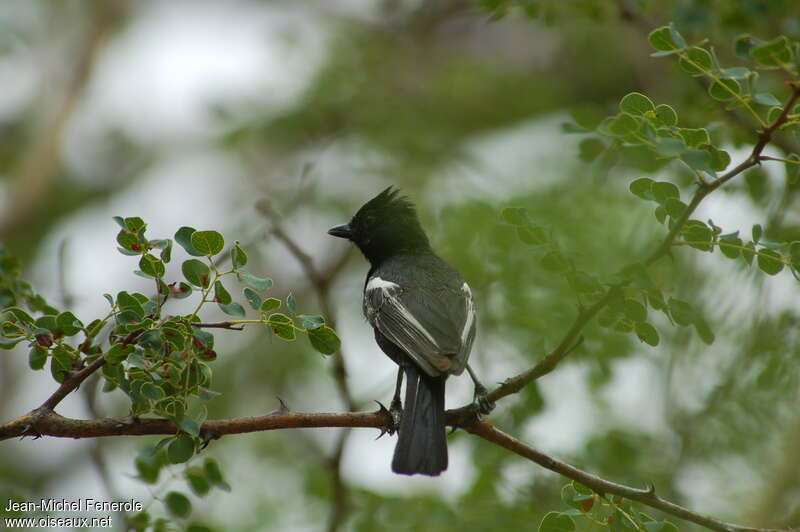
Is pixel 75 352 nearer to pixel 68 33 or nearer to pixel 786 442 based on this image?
pixel 786 442

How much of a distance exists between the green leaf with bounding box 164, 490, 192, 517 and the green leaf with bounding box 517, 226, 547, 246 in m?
1.51

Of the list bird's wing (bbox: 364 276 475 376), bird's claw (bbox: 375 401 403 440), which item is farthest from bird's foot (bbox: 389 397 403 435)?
bird's wing (bbox: 364 276 475 376)

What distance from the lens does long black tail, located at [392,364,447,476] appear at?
9.89 ft

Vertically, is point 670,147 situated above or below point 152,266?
above

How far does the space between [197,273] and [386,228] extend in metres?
2.52

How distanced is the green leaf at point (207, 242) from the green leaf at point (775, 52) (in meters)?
1.46

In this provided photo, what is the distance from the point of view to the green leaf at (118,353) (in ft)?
7.64

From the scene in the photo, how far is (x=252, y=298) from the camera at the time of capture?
98.4 inches

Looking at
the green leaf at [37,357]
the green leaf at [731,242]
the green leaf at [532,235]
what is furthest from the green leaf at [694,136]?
the green leaf at [37,357]

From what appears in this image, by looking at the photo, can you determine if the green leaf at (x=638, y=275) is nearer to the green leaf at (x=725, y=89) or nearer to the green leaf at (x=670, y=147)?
the green leaf at (x=670, y=147)

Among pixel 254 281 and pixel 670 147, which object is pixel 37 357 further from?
pixel 670 147

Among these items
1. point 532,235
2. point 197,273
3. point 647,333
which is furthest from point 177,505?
point 647,333

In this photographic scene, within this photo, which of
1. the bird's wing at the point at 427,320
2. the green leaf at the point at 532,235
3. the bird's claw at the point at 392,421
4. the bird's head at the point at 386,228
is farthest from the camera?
the bird's head at the point at 386,228

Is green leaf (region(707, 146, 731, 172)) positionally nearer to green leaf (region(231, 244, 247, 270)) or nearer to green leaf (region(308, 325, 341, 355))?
green leaf (region(308, 325, 341, 355))
